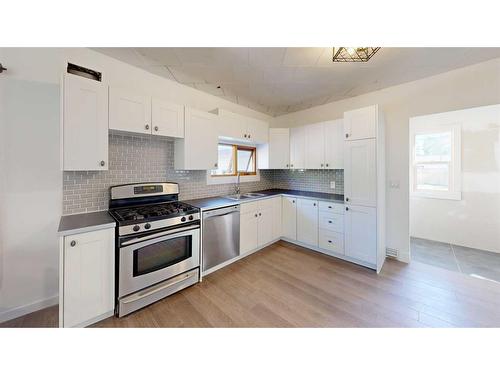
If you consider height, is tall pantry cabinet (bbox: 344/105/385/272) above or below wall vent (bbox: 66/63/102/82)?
below

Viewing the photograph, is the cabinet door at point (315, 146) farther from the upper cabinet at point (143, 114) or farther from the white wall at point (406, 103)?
the upper cabinet at point (143, 114)

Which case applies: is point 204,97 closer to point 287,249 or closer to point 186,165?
point 186,165

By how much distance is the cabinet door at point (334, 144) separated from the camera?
10.1 feet

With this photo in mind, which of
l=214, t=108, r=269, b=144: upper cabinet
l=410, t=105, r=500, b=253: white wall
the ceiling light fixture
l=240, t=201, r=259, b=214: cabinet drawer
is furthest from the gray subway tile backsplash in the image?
l=410, t=105, r=500, b=253: white wall

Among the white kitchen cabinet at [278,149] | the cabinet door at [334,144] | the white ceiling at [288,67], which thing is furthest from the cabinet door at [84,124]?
the cabinet door at [334,144]

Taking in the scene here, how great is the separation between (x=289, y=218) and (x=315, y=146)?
1368 mm

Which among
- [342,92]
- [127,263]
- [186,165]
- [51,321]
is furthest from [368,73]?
[51,321]

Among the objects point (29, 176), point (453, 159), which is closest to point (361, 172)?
point (453, 159)

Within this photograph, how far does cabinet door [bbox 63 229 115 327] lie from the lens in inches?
60.1

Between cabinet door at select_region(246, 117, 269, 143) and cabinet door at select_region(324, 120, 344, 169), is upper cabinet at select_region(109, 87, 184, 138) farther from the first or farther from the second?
cabinet door at select_region(324, 120, 344, 169)

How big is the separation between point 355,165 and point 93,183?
3.27m

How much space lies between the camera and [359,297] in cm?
205

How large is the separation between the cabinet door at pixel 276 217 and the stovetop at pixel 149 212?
1579 millimetres

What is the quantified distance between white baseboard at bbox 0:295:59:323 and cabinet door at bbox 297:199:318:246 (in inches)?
126
